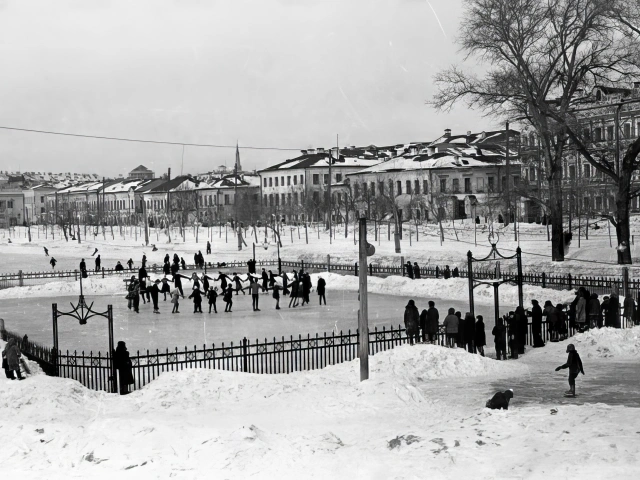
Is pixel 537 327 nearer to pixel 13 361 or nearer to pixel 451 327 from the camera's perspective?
pixel 451 327

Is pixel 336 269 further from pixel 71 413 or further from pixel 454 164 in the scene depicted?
pixel 454 164

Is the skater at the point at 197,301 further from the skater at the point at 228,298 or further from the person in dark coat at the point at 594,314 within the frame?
the person in dark coat at the point at 594,314

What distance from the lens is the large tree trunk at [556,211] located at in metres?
41.3

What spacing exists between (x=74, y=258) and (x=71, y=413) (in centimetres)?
5965

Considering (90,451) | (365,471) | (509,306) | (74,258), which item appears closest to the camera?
(365,471)

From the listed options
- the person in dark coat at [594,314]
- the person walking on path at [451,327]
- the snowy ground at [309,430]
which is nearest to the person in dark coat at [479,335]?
the person walking on path at [451,327]

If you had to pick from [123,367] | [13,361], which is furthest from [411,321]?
[13,361]

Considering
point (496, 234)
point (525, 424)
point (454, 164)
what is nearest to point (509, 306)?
point (525, 424)

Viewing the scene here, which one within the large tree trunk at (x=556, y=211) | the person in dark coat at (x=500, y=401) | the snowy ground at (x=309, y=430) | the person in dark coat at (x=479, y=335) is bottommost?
the snowy ground at (x=309, y=430)

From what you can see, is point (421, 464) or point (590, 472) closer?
point (590, 472)

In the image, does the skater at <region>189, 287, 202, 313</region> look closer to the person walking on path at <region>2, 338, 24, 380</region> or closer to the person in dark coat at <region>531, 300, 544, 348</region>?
the person walking on path at <region>2, 338, 24, 380</region>

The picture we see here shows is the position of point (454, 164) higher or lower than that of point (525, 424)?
higher

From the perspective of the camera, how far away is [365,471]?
1228 centimetres

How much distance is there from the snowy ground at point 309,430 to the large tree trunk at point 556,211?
23.2 meters
